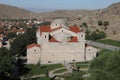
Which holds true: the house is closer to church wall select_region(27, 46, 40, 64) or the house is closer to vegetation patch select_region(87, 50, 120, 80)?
church wall select_region(27, 46, 40, 64)

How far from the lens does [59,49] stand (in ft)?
153

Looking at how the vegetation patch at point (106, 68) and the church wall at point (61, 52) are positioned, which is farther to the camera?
the church wall at point (61, 52)

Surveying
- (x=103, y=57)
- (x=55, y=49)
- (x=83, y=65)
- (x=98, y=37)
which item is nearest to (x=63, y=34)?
(x=55, y=49)

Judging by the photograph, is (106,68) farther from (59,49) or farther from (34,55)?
(34,55)

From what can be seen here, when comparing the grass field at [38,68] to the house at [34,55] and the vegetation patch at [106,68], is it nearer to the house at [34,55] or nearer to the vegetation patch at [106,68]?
the house at [34,55]

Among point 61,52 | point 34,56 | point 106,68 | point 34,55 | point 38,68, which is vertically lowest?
point 38,68

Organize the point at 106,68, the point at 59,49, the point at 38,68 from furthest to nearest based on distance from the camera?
the point at 59,49
the point at 38,68
the point at 106,68

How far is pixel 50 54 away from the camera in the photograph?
1828 inches

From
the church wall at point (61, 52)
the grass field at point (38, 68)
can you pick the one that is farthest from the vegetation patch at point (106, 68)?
the church wall at point (61, 52)

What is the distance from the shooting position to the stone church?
46250mm

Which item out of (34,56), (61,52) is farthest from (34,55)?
(61,52)

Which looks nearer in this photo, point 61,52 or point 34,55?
point 34,55

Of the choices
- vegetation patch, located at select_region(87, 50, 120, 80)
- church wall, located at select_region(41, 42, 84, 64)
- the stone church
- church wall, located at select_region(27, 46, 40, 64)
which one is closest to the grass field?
church wall, located at select_region(27, 46, 40, 64)

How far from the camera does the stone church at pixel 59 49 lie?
46250mm
